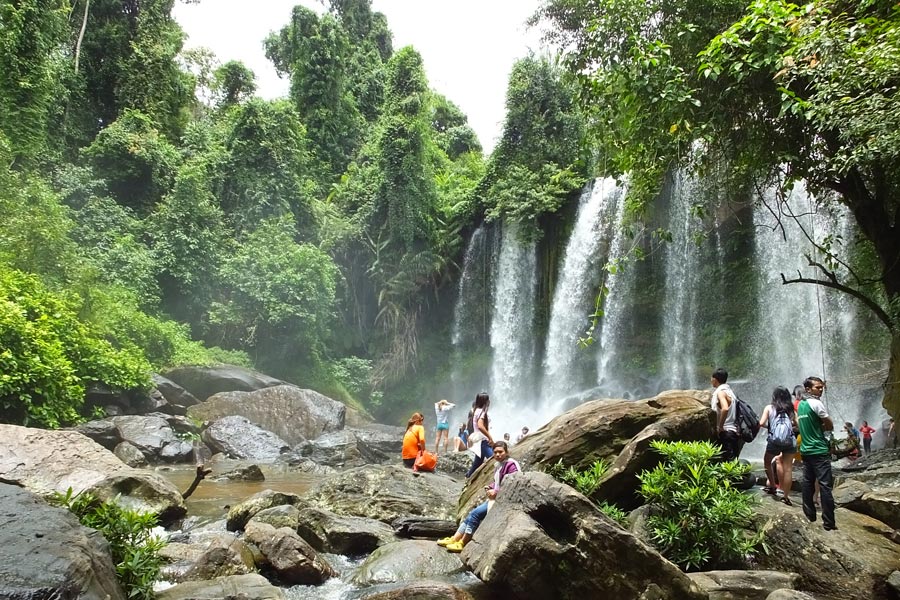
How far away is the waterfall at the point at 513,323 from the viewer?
22.4 meters

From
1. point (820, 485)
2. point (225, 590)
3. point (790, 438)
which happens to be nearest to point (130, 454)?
point (225, 590)

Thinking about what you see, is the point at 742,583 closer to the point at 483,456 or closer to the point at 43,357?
the point at 483,456

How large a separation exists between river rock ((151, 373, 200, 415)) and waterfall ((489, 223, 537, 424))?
1059cm

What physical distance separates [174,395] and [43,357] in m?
5.92

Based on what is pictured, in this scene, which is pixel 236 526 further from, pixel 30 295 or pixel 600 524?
pixel 30 295

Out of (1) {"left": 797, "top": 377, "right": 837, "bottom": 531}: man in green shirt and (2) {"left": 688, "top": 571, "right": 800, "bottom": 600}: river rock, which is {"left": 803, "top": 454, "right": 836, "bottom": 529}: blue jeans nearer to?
(1) {"left": 797, "top": 377, "right": 837, "bottom": 531}: man in green shirt

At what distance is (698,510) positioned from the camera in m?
5.37

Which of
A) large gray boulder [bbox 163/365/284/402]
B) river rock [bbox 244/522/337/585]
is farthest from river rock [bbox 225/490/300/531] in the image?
large gray boulder [bbox 163/365/284/402]

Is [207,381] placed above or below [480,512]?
above

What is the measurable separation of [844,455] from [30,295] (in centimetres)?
1614

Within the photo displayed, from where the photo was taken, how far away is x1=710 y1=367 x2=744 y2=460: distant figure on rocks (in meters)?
6.55

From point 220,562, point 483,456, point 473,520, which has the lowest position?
point 220,562

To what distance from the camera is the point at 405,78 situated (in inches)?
1005

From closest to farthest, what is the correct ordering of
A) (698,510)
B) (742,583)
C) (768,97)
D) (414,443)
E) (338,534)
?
(742,583)
(698,510)
(338,534)
(768,97)
(414,443)
